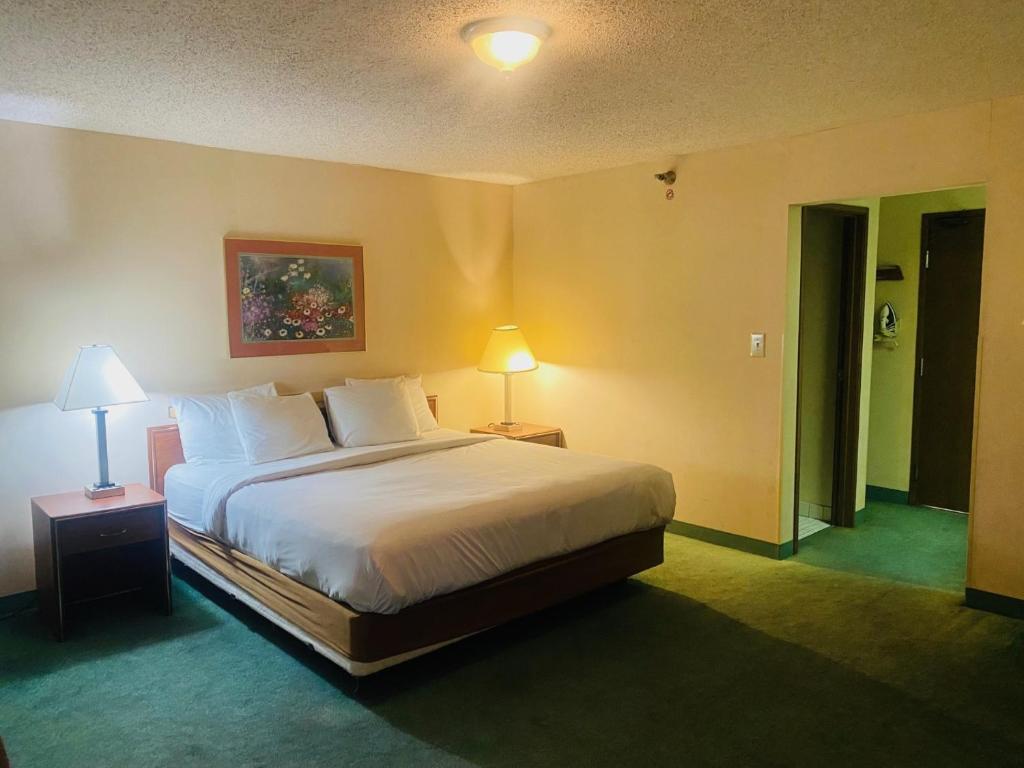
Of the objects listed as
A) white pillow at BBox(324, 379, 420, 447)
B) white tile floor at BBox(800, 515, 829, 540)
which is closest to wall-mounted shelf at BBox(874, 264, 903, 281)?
white tile floor at BBox(800, 515, 829, 540)

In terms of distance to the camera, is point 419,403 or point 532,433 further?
point 532,433

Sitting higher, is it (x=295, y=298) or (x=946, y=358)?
(x=295, y=298)

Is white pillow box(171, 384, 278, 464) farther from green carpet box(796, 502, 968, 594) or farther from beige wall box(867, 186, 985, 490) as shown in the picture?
beige wall box(867, 186, 985, 490)

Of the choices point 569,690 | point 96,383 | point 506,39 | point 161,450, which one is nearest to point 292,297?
point 161,450

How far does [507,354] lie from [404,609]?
8.88ft

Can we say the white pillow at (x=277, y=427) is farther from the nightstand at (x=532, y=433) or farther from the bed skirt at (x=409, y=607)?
the nightstand at (x=532, y=433)

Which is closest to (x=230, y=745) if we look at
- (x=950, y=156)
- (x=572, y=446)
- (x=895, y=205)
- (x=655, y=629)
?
(x=655, y=629)

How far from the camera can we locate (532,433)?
16.8 feet

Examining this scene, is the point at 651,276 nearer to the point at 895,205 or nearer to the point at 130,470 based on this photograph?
the point at 895,205

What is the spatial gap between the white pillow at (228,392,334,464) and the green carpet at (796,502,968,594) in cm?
281

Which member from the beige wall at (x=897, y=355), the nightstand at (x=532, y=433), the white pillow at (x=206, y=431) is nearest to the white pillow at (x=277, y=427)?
the white pillow at (x=206, y=431)

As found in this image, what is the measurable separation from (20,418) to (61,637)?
42.0 inches

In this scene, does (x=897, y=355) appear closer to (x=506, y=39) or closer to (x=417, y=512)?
(x=417, y=512)

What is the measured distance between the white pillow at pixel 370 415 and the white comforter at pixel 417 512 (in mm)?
232
